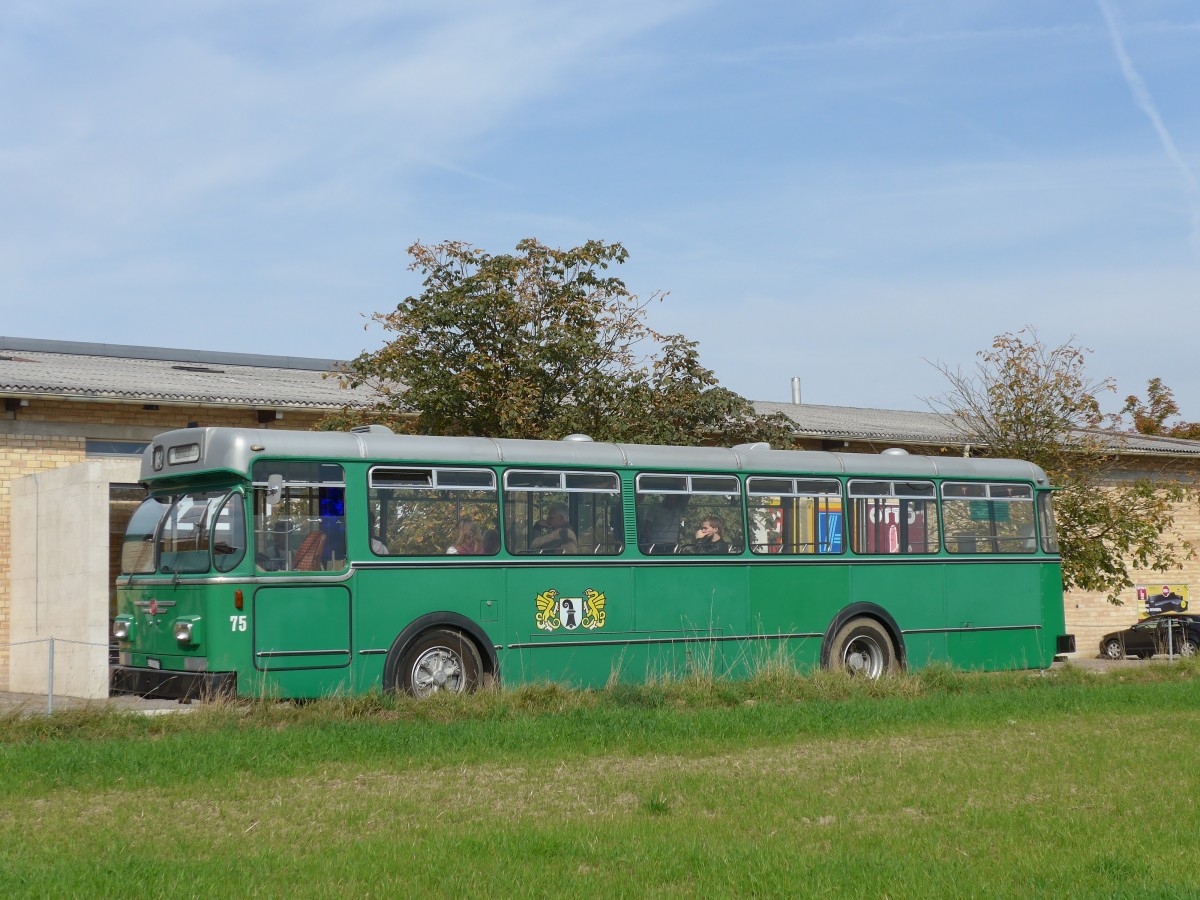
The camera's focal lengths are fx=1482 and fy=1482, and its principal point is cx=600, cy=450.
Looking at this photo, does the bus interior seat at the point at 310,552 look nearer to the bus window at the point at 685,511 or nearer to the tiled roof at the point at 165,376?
the bus window at the point at 685,511

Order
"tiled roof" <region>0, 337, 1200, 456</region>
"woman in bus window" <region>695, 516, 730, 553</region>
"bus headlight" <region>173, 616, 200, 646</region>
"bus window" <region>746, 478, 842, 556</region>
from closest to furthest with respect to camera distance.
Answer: "bus headlight" <region>173, 616, 200, 646</region> < "woman in bus window" <region>695, 516, 730, 553</region> < "bus window" <region>746, 478, 842, 556</region> < "tiled roof" <region>0, 337, 1200, 456</region>

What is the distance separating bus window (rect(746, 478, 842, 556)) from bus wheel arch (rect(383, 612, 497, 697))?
371 cm

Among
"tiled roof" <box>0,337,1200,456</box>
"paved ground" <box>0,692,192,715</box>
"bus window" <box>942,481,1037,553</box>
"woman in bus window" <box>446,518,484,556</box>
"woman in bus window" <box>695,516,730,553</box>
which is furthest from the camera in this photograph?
"tiled roof" <box>0,337,1200,456</box>

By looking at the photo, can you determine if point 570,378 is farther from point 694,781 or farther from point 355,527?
point 694,781

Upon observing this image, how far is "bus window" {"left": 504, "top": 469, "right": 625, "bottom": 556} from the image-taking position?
14.8 meters

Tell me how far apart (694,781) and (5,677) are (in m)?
15.2

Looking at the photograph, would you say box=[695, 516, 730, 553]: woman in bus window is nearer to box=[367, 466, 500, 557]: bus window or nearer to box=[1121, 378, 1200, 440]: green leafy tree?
box=[367, 466, 500, 557]: bus window

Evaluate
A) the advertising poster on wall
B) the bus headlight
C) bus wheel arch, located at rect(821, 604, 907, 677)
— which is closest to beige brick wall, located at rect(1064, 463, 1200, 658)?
the advertising poster on wall

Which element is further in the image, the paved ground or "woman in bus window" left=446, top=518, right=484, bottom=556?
"woman in bus window" left=446, top=518, right=484, bottom=556

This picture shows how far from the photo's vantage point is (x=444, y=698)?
42.2 feet

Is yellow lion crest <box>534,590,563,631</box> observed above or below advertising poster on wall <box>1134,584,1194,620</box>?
above

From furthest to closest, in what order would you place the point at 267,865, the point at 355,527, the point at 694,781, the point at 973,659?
1. the point at 973,659
2. the point at 355,527
3. the point at 694,781
4. the point at 267,865

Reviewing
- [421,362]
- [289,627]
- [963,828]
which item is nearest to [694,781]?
[963,828]

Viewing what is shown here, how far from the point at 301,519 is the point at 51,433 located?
10.1m
